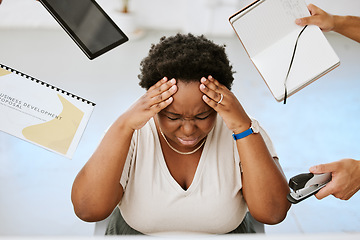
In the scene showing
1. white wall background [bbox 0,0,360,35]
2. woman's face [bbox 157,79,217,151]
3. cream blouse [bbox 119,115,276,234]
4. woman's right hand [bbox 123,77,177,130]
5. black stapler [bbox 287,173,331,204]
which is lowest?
black stapler [bbox 287,173,331,204]

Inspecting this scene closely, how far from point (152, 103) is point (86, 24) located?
0.36 meters

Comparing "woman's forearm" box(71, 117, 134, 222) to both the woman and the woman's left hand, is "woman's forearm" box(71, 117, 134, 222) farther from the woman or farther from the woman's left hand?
the woman's left hand

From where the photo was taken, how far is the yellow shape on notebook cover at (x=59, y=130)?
1234 mm

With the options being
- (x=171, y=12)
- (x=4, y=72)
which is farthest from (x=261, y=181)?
(x=171, y=12)

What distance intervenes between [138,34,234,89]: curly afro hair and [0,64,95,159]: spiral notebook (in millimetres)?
240

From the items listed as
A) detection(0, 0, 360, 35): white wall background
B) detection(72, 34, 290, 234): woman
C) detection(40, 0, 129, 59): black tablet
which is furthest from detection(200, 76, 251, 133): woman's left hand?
detection(0, 0, 360, 35): white wall background

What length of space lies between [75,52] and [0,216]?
1542 millimetres

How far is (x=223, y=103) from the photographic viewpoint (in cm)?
106

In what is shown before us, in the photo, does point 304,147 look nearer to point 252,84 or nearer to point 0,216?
point 252,84

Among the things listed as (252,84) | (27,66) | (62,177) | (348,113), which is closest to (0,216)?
(62,177)

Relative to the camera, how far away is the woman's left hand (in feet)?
3.42

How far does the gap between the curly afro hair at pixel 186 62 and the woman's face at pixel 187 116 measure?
0.10 ft

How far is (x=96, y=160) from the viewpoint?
113cm

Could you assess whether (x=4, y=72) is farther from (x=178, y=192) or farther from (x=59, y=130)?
(x=178, y=192)
